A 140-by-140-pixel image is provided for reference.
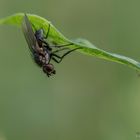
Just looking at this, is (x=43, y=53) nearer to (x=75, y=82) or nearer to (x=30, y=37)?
(x=30, y=37)

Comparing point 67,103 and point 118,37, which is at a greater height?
point 118,37

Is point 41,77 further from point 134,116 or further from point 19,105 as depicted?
point 134,116

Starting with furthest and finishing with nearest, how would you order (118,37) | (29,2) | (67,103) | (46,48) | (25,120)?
(29,2), (118,37), (67,103), (25,120), (46,48)

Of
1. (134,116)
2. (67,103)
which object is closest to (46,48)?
(134,116)

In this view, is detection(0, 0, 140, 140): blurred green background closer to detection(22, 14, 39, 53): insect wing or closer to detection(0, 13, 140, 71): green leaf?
detection(22, 14, 39, 53): insect wing

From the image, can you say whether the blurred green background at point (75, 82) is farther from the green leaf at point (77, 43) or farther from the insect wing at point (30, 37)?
the green leaf at point (77, 43)

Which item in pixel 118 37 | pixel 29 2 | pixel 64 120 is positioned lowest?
pixel 64 120

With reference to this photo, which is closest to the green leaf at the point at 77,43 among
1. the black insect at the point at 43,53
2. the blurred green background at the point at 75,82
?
the black insect at the point at 43,53

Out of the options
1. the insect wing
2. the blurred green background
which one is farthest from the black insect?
the blurred green background
